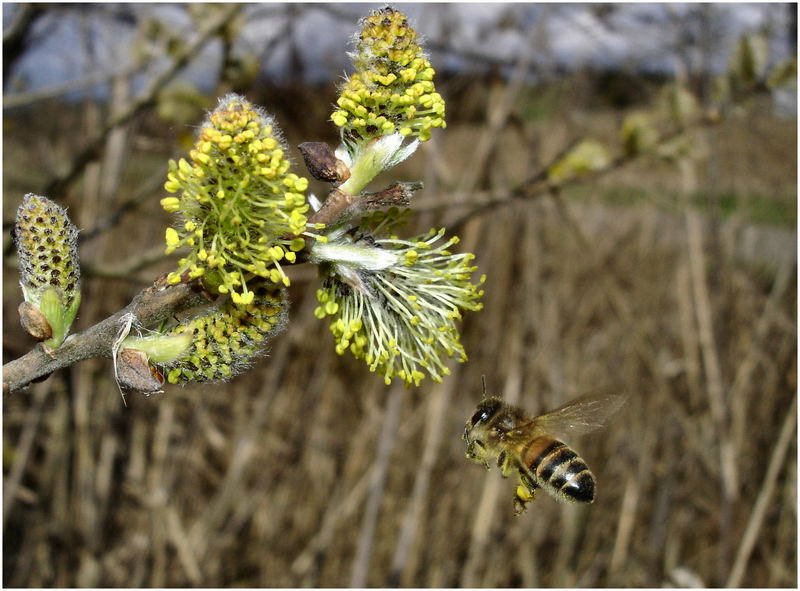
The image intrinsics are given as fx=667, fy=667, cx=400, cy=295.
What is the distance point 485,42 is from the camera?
2096mm

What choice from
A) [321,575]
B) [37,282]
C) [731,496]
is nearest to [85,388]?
[321,575]

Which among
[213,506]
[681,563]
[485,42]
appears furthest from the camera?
[681,563]

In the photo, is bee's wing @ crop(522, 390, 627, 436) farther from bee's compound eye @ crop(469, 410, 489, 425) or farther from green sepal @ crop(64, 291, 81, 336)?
green sepal @ crop(64, 291, 81, 336)

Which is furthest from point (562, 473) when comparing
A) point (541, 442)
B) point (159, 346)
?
point (159, 346)

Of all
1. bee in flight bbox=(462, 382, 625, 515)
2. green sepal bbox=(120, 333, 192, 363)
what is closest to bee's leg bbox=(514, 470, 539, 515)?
bee in flight bbox=(462, 382, 625, 515)

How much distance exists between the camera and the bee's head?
3.45ft

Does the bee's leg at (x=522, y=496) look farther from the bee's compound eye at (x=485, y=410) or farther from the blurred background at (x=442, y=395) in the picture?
the blurred background at (x=442, y=395)

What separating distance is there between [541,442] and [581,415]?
98 mm

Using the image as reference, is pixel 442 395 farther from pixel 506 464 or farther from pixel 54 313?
pixel 54 313

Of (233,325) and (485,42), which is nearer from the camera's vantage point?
(233,325)

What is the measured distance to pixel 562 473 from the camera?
3.34ft

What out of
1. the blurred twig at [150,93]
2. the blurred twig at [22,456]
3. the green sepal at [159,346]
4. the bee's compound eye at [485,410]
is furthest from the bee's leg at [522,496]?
the blurred twig at [22,456]

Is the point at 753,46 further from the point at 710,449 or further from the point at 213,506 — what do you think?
the point at 213,506

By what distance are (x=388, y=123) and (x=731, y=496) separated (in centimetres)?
169
